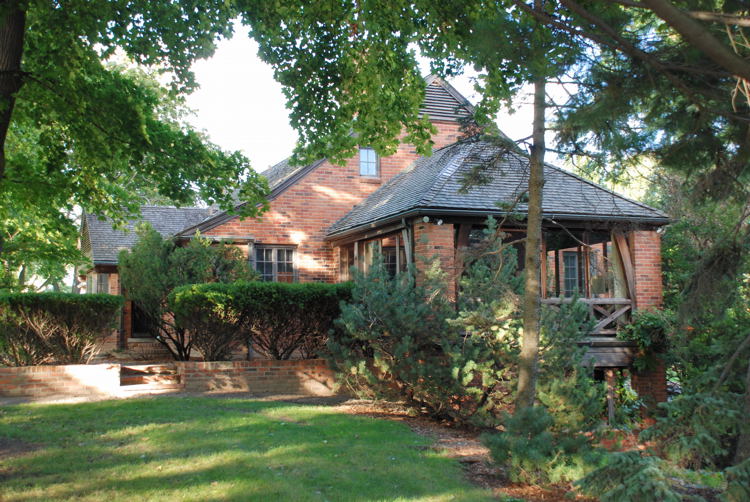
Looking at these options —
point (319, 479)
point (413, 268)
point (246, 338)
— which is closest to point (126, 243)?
point (246, 338)

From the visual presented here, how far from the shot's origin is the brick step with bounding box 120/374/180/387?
40.5 feet

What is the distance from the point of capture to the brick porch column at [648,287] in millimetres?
13281

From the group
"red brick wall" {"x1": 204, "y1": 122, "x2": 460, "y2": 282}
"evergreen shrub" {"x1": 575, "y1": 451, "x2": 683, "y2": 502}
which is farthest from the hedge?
"evergreen shrub" {"x1": 575, "y1": 451, "x2": 683, "y2": 502}

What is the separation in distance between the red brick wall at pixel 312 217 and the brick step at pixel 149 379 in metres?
4.53

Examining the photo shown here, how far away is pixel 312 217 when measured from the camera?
17.0 metres

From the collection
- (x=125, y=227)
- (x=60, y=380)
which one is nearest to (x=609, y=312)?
(x=60, y=380)

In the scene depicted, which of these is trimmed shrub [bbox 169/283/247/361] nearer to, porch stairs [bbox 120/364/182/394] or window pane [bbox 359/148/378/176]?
porch stairs [bbox 120/364/182/394]

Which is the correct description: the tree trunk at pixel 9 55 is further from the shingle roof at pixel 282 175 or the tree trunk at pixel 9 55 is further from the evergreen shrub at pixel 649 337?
the evergreen shrub at pixel 649 337

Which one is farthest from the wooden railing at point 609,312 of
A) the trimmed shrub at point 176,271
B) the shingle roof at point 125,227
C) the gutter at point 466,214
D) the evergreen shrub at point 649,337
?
the shingle roof at point 125,227

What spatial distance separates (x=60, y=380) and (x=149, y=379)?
1654 millimetres

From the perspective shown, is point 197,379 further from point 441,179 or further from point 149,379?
point 441,179

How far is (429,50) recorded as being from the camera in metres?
9.77

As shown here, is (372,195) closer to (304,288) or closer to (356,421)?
(304,288)

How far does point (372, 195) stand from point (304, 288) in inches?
229
